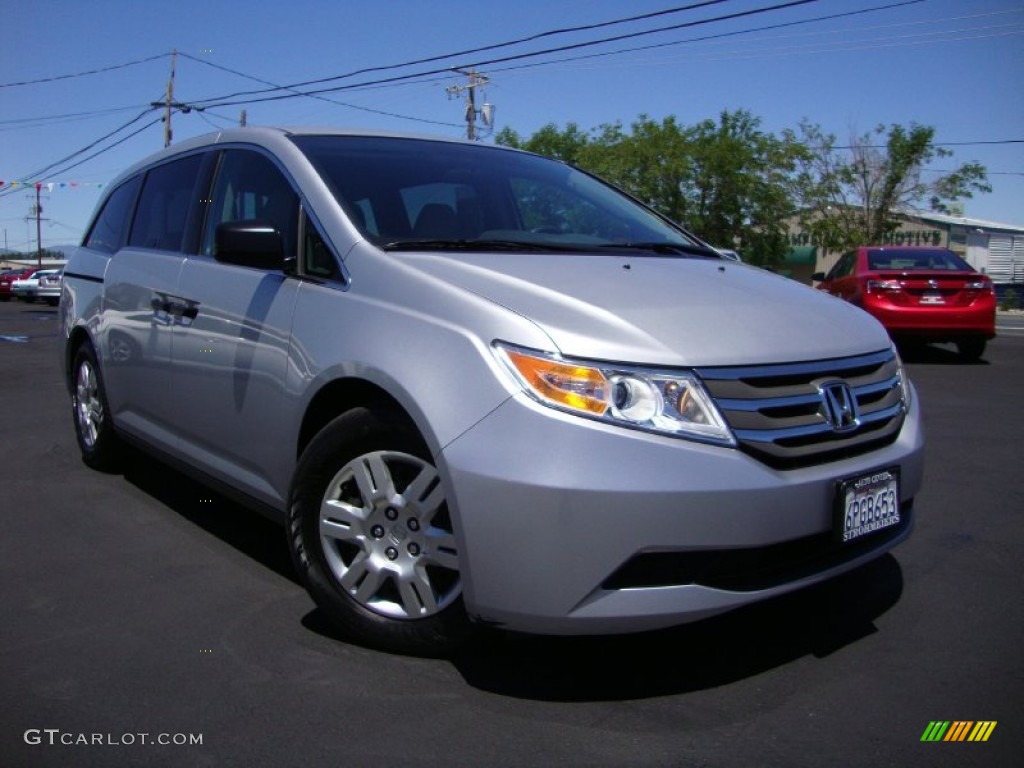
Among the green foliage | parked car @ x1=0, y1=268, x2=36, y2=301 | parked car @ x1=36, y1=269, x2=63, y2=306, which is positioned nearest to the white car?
parked car @ x1=36, y1=269, x2=63, y2=306

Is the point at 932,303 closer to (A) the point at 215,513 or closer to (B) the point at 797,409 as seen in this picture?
(A) the point at 215,513

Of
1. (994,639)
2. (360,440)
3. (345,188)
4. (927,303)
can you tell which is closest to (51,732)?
(360,440)

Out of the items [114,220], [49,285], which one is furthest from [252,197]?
[49,285]

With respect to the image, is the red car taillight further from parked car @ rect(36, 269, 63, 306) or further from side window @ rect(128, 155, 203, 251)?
parked car @ rect(36, 269, 63, 306)

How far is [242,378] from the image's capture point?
3.53 m

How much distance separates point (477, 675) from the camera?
288 cm

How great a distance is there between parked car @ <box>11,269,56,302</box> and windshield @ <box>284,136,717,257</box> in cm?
2962

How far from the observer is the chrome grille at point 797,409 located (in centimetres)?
258

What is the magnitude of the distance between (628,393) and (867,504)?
0.86m

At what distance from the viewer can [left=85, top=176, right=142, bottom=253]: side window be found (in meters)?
5.22

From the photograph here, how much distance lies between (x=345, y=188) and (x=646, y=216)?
1.52 metres

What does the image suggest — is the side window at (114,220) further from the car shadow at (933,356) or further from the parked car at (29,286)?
the parked car at (29,286)

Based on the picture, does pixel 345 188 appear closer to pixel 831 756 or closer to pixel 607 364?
pixel 607 364

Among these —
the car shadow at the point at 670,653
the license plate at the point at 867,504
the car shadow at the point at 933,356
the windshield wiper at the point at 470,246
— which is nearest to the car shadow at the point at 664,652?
the car shadow at the point at 670,653
